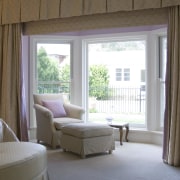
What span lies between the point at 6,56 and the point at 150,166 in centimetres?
309

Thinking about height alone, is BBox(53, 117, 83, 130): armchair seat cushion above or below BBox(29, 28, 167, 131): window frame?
below

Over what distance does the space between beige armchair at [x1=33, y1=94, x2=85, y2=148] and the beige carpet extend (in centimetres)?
29

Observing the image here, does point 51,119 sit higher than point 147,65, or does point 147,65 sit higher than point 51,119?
point 147,65

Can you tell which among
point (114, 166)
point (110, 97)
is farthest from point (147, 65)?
point (114, 166)

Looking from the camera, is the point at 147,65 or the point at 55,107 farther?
the point at 147,65

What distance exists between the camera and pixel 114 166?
3977 mm

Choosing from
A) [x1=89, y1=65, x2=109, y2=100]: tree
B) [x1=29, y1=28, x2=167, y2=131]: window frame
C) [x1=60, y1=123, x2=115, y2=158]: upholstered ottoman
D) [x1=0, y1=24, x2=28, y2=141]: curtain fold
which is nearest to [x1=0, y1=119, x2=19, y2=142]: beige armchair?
[x1=60, y1=123, x2=115, y2=158]: upholstered ottoman

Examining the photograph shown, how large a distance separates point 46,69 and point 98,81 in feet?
3.58

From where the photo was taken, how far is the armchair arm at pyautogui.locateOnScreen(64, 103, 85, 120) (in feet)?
17.9

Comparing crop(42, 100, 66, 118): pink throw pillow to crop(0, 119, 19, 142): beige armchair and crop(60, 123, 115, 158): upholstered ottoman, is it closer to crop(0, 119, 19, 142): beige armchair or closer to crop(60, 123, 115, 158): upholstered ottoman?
crop(60, 123, 115, 158): upholstered ottoman

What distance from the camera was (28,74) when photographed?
590 cm

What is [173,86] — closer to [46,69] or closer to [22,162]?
[22,162]

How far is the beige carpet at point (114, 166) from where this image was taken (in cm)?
356

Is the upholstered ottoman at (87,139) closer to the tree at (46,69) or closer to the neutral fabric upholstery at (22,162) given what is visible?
the neutral fabric upholstery at (22,162)
